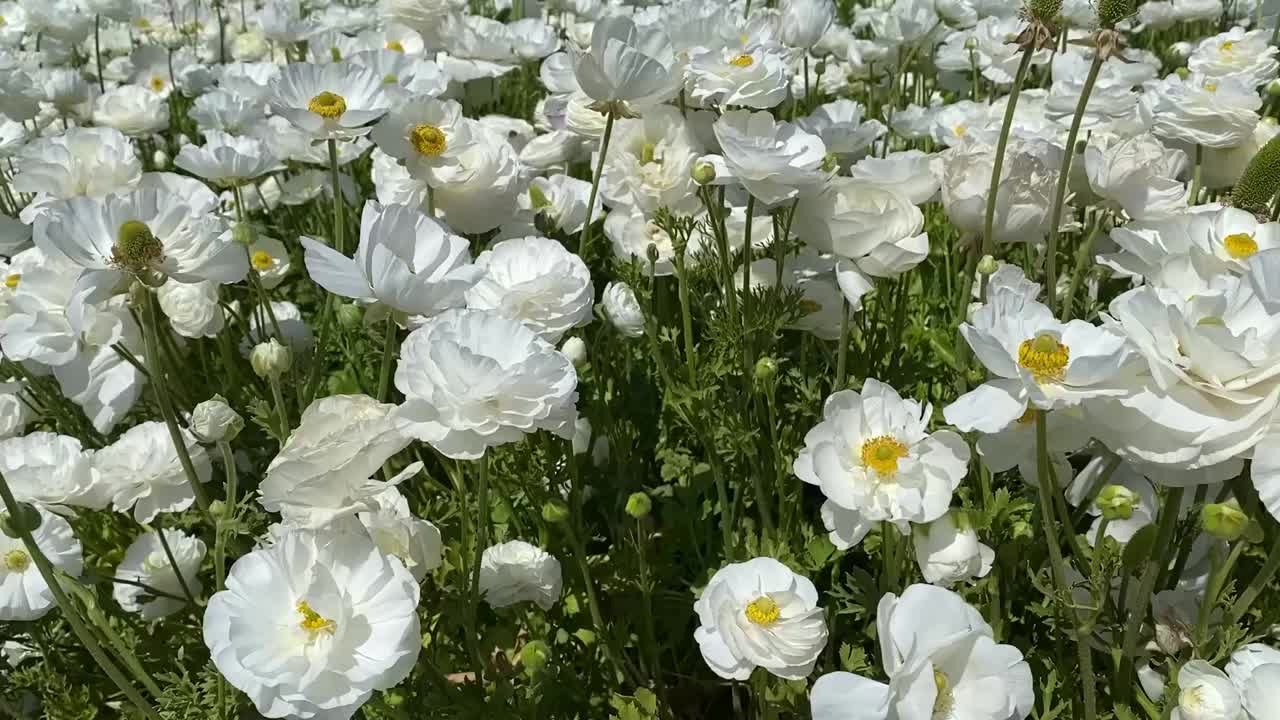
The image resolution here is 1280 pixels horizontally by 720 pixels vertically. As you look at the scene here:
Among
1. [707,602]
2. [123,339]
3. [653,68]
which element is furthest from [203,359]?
[707,602]

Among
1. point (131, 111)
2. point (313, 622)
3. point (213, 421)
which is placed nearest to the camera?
point (313, 622)

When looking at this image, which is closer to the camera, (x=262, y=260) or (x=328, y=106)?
(x=328, y=106)

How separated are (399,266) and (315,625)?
0.48m

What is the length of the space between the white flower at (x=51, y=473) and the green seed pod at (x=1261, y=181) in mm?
2083

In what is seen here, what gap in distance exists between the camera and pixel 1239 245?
5.00 feet

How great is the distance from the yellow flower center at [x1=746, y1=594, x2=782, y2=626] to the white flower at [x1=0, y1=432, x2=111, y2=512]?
1.20 meters

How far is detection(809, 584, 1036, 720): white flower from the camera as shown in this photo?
113 centimetres

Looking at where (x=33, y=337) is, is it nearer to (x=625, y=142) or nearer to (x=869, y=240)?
(x=625, y=142)

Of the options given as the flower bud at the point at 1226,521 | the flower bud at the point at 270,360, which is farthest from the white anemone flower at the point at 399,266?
the flower bud at the point at 1226,521

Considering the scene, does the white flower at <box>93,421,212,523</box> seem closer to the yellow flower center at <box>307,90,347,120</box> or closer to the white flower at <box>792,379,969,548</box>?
the yellow flower center at <box>307,90,347,120</box>

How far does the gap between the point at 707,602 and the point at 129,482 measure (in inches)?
43.2

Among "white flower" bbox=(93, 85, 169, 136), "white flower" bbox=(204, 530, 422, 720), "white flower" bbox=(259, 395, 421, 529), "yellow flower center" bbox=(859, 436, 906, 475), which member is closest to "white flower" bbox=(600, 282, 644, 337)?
"yellow flower center" bbox=(859, 436, 906, 475)

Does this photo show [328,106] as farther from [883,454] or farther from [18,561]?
[883,454]

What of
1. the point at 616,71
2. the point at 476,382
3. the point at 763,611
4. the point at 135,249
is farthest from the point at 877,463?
the point at 135,249
